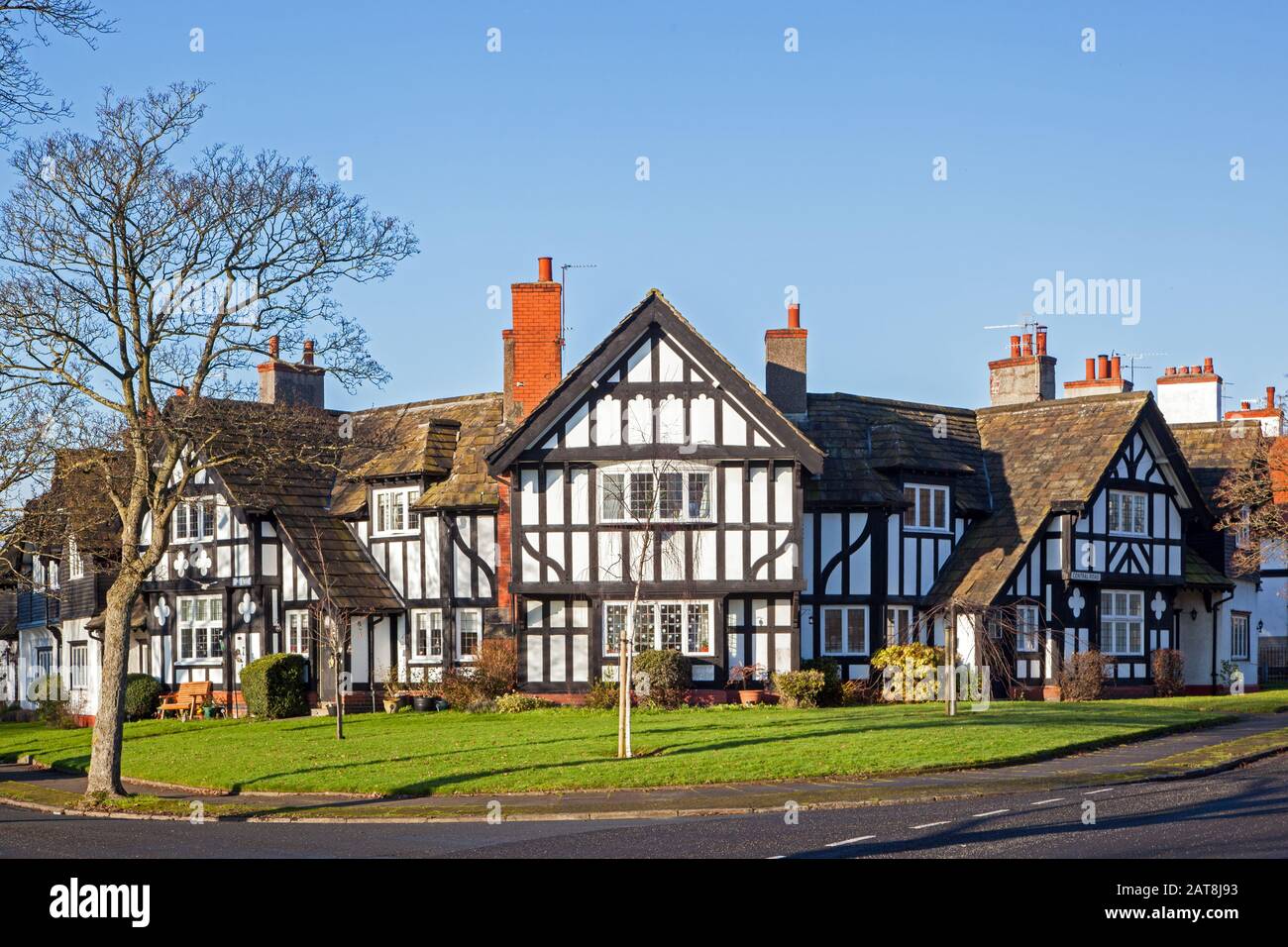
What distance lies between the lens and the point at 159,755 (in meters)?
31.8

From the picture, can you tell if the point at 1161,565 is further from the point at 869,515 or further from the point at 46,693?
the point at 46,693

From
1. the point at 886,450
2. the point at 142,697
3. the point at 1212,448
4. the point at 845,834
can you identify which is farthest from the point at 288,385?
the point at 845,834

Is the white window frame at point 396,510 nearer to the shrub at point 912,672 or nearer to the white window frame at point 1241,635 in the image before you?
the shrub at point 912,672

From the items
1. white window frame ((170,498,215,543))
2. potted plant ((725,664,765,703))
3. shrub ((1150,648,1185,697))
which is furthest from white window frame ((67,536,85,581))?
shrub ((1150,648,1185,697))

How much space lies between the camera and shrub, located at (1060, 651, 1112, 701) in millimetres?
40250

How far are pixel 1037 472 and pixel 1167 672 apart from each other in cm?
657

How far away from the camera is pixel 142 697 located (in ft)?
144

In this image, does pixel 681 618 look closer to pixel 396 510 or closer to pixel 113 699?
pixel 396 510

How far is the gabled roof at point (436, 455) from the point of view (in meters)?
41.5

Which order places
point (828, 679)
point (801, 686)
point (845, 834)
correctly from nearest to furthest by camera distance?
1. point (845, 834)
2. point (801, 686)
3. point (828, 679)

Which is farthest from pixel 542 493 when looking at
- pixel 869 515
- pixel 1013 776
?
pixel 1013 776

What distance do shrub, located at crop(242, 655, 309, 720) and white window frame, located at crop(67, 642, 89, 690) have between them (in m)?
12.6
